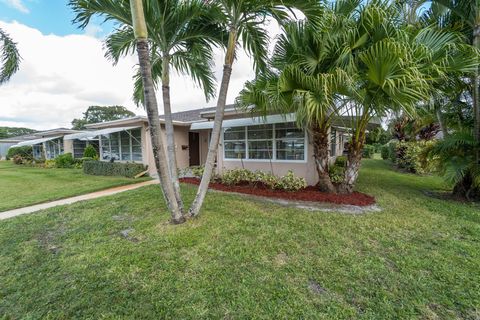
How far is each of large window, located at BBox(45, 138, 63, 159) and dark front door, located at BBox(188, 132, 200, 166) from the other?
53.0 feet

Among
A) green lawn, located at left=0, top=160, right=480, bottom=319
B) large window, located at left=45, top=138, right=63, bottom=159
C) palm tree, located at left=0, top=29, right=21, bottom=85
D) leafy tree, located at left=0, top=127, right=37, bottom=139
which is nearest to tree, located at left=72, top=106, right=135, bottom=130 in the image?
leafy tree, located at left=0, top=127, right=37, bottom=139

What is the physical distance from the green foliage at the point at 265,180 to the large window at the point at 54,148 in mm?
21990

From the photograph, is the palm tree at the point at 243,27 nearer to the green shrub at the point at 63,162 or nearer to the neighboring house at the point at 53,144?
the green shrub at the point at 63,162

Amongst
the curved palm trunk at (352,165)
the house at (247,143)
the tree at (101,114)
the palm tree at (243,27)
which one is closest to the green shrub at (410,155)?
the house at (247,143)

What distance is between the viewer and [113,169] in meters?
14.2

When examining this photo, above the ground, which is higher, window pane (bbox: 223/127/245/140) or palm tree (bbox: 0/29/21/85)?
palm tree (bbox: 0/29/21/85)

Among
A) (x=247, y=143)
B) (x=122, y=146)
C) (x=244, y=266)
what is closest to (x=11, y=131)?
(x=122, y=146)

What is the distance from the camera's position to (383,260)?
3.86 metres

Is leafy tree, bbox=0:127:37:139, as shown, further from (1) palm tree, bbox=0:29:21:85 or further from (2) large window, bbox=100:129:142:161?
(1) palm tree, bbox=0:29:21:85

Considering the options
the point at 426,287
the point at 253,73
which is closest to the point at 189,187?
the point at 253,73

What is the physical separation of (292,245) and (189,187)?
6.60 meters

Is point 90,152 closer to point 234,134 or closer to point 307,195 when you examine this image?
point 234,134

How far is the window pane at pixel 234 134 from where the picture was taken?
37.5 feet

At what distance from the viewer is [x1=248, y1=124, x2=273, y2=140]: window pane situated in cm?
1058
